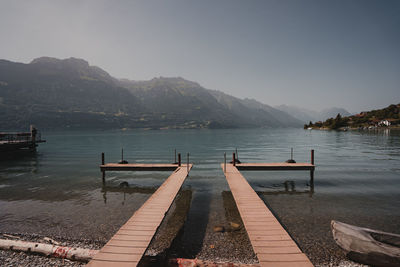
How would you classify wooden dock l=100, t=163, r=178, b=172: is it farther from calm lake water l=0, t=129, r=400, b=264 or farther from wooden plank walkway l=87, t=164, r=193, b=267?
wooden plank walkway l=87, t=164, r=193, b=267

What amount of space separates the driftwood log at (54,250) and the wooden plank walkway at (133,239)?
1.31 m

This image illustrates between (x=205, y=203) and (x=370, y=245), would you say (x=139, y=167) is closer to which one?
(x=205, y=203)

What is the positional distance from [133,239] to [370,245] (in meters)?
7.81

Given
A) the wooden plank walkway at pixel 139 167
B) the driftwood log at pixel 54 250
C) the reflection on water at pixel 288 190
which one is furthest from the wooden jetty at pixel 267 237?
the wooden plank walkway at pixel 139 167

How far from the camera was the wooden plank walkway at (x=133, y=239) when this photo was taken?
18.2 ft

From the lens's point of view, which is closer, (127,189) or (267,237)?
(267,237)

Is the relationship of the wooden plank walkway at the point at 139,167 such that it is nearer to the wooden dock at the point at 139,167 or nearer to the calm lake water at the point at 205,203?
the wooden dock at the point at 139,167

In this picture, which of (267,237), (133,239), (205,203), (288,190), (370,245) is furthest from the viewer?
(288,190)

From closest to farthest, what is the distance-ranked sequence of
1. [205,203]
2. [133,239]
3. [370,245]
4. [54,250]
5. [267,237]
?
1. [370,245]
2. [133,239]
3. [267,237]
4. [54,250]
5. [205,203]

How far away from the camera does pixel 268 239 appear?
6.66m

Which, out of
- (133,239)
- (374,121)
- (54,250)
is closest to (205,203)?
(133,239)

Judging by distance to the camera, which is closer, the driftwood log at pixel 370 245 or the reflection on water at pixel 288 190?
the driftwood log at pixel 370 245

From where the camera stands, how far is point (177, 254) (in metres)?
7.79

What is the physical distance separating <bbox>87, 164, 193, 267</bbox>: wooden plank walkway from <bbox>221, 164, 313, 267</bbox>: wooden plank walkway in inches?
139
